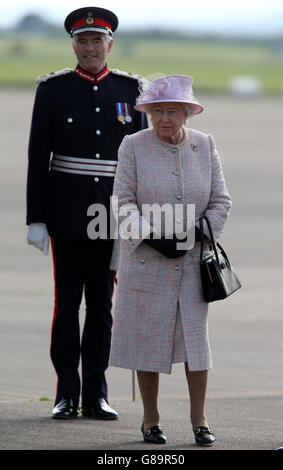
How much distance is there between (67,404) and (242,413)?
3.25ft

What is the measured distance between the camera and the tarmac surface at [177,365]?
5.62 meters

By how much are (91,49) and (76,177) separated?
27.5 inches

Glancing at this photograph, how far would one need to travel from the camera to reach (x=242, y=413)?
634 centimetres

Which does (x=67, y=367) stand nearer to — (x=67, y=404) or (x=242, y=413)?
(x=67, y=404)

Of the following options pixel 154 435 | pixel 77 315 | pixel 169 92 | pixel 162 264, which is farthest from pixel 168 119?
pixel 154 435

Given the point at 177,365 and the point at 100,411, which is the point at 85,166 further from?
the point at 177,365

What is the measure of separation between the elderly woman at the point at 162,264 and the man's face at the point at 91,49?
0.70m

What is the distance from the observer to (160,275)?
5.48 metres

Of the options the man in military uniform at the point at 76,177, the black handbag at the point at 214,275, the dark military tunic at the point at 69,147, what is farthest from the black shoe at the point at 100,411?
the black handbag at the point at 214,275

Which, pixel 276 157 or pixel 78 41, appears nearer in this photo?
pixel 78 41

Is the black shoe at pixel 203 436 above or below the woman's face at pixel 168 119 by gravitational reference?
below

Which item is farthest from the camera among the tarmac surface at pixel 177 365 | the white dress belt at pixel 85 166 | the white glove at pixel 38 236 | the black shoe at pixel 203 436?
the white dress belt at pixel 85 166

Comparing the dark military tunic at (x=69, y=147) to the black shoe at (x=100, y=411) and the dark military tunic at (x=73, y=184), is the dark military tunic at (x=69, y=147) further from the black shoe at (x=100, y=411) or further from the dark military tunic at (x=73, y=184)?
the black shoe at (x=100, y=411)

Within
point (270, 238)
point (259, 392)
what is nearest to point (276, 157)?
point (270, 238)
